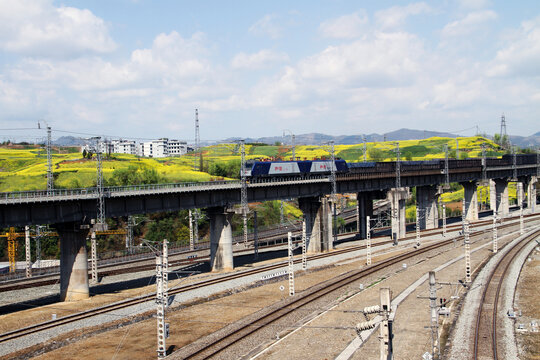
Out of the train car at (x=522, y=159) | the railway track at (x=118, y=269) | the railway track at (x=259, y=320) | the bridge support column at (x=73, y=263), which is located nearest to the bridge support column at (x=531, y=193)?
the train car at (x=522, y=159)

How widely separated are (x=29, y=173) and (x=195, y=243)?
229 ft

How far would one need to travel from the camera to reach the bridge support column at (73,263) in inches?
2148

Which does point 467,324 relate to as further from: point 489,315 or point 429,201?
point 429,201

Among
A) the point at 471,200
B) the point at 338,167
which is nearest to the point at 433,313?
the point at 338,167

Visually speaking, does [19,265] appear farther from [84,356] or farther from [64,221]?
[84,356]

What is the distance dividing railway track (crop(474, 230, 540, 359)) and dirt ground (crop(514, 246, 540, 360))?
167cm

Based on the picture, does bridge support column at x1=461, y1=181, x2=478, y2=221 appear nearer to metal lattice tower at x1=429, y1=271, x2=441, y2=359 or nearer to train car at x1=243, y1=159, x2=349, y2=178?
train car at x1=243, y1=159, x2=349, y2=178

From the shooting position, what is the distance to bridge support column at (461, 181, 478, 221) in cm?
12712

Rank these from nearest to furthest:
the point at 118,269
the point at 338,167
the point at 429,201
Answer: the point at 118,269
the point at 338,167
the point at 429,201

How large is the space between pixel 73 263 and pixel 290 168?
37.3 metres

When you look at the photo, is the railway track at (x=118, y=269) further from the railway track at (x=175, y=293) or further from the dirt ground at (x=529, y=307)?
the dirt ground at (x=529, y=307)

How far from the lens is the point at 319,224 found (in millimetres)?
87125

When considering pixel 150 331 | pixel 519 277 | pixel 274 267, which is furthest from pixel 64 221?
pixel 519 277

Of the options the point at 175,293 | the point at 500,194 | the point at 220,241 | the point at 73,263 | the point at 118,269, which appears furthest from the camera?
the point at 500,194
